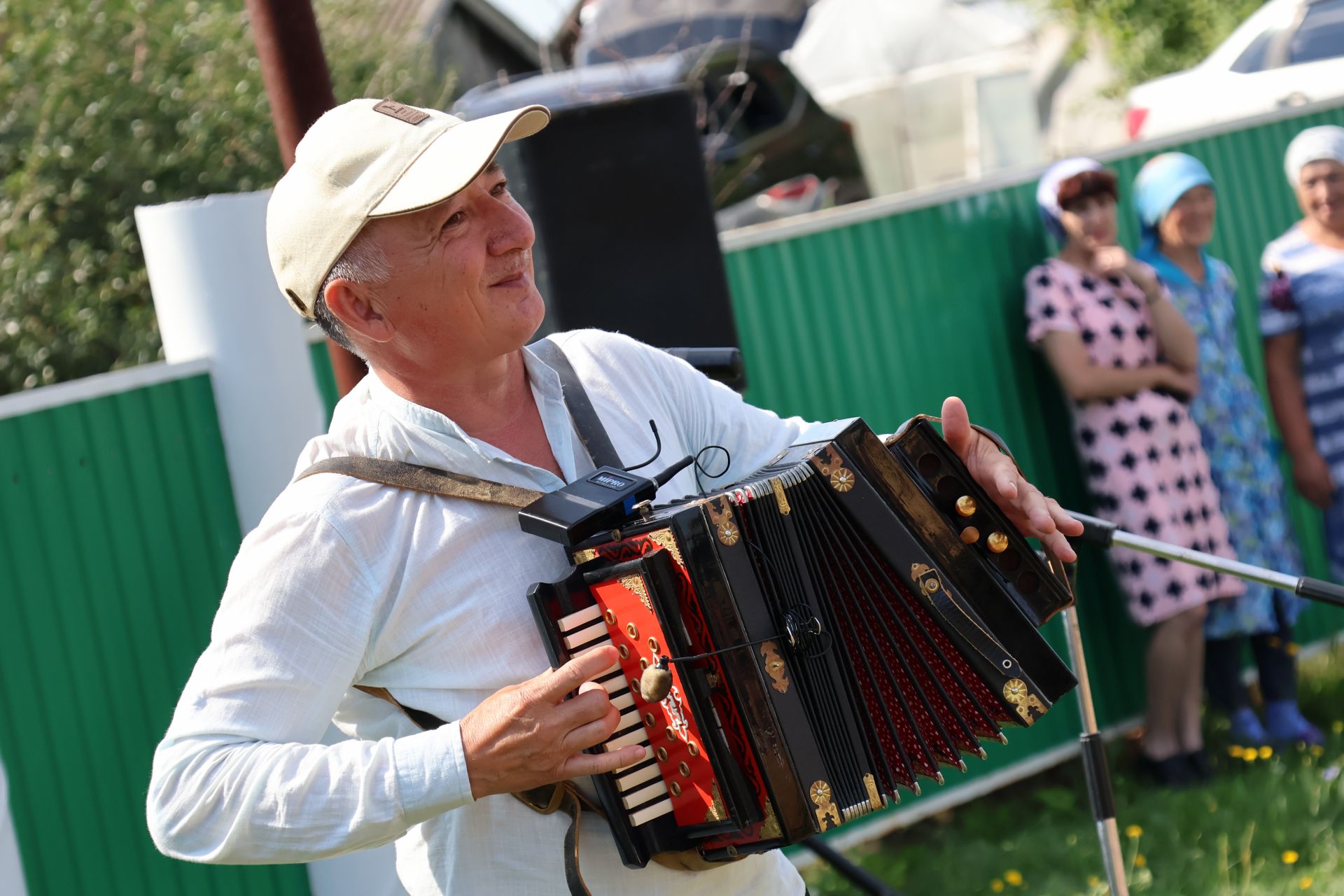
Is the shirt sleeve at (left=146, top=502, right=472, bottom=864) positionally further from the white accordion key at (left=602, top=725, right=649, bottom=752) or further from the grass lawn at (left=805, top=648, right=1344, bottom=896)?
the grass lawn at (left=805, top=648, right=1344, bottom=896)

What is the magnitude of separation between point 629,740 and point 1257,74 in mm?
8237

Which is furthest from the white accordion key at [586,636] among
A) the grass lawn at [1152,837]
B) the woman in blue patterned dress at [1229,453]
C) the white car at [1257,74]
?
the white car at [1257,74]

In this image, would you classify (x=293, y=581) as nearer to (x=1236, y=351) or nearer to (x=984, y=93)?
(x=1236, y=351)

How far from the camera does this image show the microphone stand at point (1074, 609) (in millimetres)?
2748

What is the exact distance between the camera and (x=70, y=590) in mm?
3574

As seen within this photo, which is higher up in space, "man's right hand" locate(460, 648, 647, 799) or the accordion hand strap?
"man's right hand" locate(460, 648, 647, 799)

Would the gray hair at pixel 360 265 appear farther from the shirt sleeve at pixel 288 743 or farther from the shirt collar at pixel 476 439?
the shirt sleeve at pixel 288 743

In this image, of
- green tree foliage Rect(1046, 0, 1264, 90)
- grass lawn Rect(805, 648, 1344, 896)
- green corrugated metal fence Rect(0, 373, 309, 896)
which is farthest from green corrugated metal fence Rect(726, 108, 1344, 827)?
green tree foliage Rect(1046, 0, 1264, 90)

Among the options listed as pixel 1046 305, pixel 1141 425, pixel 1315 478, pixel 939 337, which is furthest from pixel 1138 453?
pixel 1315 478

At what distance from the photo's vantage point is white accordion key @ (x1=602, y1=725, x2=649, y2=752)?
1.98m

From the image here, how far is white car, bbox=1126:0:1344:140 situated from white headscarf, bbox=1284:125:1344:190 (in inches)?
130

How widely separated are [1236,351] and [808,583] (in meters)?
3.77

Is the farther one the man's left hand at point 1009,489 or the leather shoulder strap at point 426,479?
the man's left hand at point 1009,489

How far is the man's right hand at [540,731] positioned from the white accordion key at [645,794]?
3.4 inches
